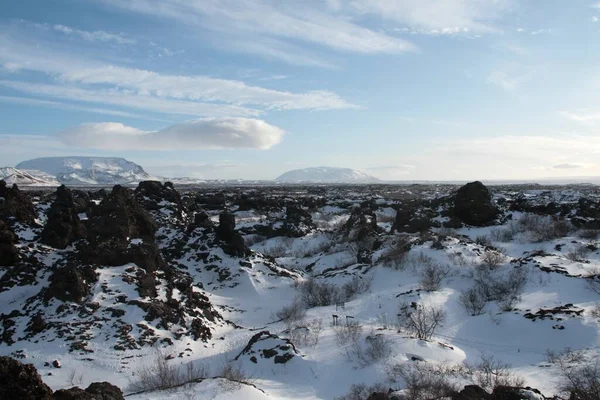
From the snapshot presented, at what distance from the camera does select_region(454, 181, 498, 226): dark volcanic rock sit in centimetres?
4178

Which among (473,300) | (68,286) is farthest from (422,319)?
(68,286)

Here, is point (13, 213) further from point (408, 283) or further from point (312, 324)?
point (408, 283)

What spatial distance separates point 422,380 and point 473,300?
10.8 meters

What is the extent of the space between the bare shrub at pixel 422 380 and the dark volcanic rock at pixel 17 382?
7.70 metres

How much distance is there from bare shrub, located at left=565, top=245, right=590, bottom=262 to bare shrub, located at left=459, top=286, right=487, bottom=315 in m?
8.50

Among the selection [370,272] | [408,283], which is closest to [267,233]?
[370,272]

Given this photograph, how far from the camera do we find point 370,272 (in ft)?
92.1

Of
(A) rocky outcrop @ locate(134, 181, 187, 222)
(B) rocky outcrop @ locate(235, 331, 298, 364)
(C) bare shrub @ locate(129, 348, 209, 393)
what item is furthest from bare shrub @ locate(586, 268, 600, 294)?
(A) rocky outcrop @ locate(134, 181, 187, 222)

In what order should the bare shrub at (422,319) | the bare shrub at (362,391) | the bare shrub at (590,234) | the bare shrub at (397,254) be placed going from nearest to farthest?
the bare shrub at (362,391), the bare shrub at (422,319), the bare shrub at (397,254), the bare shrub at (590,234)

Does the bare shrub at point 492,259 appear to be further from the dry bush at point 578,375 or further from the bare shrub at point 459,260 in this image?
the dry bush at point 578,375

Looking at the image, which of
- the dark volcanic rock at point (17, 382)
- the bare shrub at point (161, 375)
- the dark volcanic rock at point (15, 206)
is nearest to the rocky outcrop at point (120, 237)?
the dark volcanic rock at point (15, 206)

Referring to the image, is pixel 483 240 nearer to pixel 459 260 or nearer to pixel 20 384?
pixel 459 260

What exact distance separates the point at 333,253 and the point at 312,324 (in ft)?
60.6

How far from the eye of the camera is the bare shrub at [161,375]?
12.6 metres
